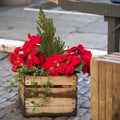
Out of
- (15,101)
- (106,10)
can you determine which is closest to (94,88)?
(106,10)

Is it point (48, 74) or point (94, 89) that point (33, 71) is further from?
point (94, 89)

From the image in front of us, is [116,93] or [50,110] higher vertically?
[116,93]

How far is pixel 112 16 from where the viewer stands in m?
4.95

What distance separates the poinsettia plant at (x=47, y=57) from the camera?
5.00 metres

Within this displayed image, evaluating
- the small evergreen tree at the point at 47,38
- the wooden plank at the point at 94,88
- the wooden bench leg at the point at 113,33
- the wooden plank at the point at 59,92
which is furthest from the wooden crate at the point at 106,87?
the small evergreen tree at the point at 47,38

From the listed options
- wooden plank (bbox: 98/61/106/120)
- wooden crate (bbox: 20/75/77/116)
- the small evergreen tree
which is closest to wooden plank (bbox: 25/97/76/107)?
wooden crate (bbox: 20/75/77/116)

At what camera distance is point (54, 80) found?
501 cm

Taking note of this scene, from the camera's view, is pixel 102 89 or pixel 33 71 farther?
pixel 33 71

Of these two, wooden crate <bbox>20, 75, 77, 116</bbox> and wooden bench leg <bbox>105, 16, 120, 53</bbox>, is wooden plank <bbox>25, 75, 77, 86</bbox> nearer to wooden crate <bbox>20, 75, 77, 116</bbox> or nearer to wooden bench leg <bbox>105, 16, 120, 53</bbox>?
wooden crate <bbox>20, 75, 77, 116</bbox>

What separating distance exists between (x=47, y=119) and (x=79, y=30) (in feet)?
14.7

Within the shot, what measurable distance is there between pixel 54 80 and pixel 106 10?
0.89m

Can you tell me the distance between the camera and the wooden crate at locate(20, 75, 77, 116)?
5.01 m

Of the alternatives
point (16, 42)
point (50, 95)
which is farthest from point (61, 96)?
point (16, 42)

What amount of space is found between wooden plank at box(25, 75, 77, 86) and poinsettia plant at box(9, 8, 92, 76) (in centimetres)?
4
